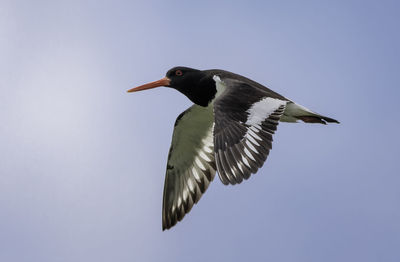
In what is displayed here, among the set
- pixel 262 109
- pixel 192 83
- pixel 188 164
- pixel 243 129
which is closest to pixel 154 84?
pixel 192 83

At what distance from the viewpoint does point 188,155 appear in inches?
458

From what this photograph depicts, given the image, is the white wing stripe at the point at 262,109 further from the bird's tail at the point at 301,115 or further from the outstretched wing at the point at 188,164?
the outstretched wing at the point at 188,164

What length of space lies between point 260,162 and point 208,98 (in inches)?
110

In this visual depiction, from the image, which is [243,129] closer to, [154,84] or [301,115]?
[301,115]

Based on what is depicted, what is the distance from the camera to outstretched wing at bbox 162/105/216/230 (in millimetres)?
11172

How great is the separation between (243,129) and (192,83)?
8.13ft

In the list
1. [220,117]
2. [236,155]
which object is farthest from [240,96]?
[236,155]

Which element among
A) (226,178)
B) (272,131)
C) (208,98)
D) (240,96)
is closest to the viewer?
(226,178)

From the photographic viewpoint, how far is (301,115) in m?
10.3

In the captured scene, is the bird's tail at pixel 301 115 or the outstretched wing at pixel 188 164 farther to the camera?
the outstretched wing at pixel 188 164

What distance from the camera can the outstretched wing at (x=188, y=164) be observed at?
440 inches

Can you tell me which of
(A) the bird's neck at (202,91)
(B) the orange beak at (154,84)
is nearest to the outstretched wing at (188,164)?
(A) the bird's neck at (202,91)

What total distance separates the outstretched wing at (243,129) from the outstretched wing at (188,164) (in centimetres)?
185

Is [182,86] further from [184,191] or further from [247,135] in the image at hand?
[247,135]
